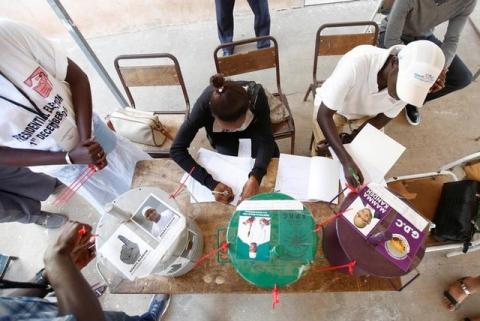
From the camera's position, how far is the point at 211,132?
1.74m

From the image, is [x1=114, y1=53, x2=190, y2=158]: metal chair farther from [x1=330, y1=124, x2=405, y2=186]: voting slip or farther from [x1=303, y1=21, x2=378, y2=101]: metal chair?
[x1=330, y1=124, x2=405, y2=186]: voting slip

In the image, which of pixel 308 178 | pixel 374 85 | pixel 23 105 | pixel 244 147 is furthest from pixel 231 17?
pixel 23 105

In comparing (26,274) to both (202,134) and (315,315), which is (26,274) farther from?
(315,315)

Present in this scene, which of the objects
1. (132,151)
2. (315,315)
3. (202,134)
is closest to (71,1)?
(202,134)

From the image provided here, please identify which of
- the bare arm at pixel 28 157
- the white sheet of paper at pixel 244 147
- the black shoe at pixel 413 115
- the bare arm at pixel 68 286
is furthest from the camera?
the black shoe at pixel 413 115

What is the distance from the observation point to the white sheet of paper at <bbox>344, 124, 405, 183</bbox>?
4.36 feet

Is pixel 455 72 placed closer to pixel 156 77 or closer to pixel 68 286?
pixel 156 77

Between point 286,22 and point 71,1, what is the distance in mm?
2227

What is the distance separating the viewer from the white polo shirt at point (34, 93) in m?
1.06

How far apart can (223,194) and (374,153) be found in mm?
721

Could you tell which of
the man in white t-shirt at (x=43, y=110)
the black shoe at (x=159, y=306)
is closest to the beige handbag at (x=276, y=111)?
the man in white t-shirt at (x=43, y=110)

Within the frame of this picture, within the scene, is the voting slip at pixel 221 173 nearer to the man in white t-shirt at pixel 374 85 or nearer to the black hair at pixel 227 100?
the black hair at pixel 227 100

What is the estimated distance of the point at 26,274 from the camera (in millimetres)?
2111

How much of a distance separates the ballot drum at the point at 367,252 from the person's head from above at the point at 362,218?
0.08 feet
